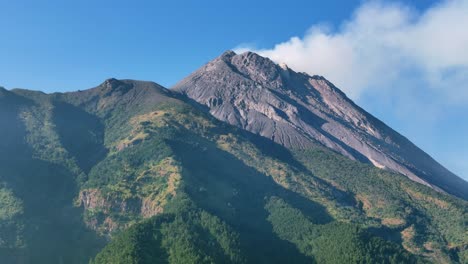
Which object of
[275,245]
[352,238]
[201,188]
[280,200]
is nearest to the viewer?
[352,238]

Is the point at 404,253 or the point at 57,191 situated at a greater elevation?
the point at 404,253

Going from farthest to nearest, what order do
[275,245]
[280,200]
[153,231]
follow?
[280,200] < [275,245] < [153,231]

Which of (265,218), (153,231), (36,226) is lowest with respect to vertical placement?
(36,226)

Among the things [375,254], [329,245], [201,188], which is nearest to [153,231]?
[201,188]

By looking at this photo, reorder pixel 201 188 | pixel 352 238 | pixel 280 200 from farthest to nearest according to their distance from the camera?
pixel 280 200, pixel 201 188, pixel 352 238

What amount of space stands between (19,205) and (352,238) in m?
108

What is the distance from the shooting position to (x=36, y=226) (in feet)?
547

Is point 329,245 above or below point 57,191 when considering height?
above

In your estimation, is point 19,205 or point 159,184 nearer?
point 19,205

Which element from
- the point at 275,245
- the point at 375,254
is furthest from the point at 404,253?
the point at 275,245

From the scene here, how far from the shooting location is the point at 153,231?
147 metres

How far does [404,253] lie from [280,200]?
168ft

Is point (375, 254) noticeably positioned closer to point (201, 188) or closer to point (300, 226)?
point (300, 226)

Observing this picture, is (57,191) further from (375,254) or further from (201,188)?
(375,254)
